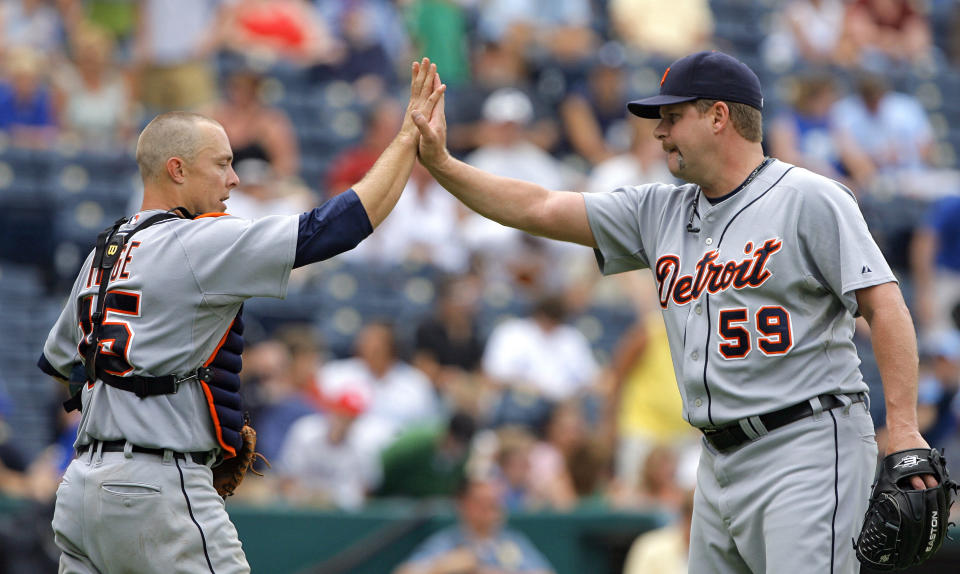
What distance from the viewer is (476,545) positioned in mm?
7629

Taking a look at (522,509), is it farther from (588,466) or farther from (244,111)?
(244,111)

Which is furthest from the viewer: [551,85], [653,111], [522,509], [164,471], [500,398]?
[551,85]

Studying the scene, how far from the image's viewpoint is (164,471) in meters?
4.07

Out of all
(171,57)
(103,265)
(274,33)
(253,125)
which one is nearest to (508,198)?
(103,265)

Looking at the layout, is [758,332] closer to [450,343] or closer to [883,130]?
[450,343]

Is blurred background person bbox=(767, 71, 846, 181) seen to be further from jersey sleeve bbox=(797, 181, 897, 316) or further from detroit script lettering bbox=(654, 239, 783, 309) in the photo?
jersey sleeve bbox=(797, 181, 897, 316)

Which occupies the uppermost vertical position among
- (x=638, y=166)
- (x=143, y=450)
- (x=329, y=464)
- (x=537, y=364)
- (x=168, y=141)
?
(x=168, y=141)

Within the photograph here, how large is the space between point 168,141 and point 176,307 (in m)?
0.53

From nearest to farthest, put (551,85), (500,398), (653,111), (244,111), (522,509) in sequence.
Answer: (653,111), (522,509), (500,398), (244,111), (551,85)

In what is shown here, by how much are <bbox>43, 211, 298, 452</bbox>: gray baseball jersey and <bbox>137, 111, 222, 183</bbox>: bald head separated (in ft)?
A: 0.76

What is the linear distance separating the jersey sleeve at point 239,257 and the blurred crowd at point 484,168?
3669mm

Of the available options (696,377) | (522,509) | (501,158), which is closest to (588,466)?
→ (522,509)

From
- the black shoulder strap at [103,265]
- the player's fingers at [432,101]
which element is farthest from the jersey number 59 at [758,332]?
the black shoulder strap at [103,265]

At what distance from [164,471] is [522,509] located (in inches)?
175
